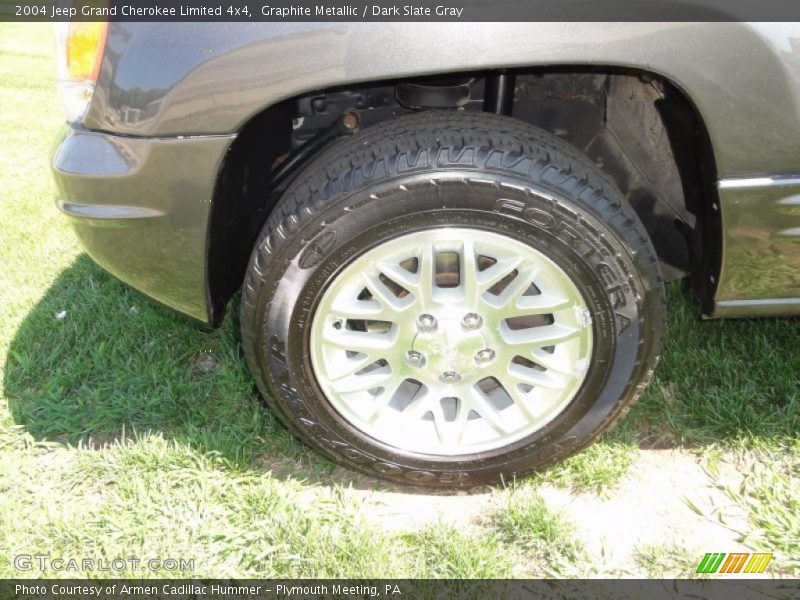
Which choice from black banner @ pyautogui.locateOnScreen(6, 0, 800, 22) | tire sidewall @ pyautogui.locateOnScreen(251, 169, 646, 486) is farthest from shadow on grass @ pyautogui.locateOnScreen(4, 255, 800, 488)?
black banner @ pyautogui.locateOnScreen(6, 0, 800, 22)

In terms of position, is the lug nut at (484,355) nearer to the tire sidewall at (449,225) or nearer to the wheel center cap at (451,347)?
the wheel center cap at (451,347)

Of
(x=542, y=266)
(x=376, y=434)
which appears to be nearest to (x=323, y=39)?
(x=542, y=266)

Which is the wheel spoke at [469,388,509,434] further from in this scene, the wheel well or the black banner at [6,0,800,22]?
the black banner at [6,0,800,22]

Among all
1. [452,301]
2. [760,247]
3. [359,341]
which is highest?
[760,247]

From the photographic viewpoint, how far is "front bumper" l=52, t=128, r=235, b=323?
1687mm

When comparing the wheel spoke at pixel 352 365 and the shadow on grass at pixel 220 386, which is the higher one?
the wheel spoke at pixel 352 365

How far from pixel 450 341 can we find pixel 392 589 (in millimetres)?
677

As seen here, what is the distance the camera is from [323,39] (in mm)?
1527

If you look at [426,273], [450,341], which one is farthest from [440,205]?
[450,341]

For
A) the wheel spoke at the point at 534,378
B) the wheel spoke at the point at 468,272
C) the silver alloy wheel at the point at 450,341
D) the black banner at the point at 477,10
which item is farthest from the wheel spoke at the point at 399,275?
the black banner at the point at 477,10

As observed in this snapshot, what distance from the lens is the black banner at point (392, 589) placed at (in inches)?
70.1

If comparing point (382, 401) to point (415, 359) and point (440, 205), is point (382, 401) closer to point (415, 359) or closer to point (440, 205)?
point (415, 359)

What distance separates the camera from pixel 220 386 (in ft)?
8.19

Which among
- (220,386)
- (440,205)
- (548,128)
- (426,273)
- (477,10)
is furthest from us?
(220,386)
